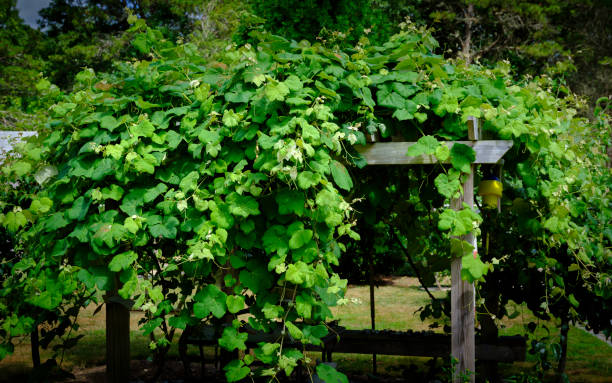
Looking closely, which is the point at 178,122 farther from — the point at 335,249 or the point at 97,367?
the point at 97,367

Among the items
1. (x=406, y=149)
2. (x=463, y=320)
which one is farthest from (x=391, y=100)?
(x=463, y=320)

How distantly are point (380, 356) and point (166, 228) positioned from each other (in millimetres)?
4433

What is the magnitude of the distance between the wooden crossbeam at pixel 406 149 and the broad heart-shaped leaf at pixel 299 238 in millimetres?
652

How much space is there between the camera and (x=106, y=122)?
104 inches

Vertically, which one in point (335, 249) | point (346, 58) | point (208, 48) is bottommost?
point (335, 249)

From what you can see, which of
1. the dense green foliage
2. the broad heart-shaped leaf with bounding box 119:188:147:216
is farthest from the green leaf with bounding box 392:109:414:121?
the broad heart-shaped leaf with bounding box 119:188:147:216

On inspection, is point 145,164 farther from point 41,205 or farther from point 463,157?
point 463,157

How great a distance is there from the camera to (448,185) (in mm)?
2611

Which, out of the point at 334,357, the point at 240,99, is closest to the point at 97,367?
the point at 334,357

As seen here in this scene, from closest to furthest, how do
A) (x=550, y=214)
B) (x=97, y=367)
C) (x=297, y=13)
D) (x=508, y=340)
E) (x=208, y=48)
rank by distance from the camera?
(x=550, y=214) → (x=508, y=340) → (x=97, y=367) → (x=297, y=13) → (x=208, y=48)

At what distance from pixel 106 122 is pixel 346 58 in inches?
51.3

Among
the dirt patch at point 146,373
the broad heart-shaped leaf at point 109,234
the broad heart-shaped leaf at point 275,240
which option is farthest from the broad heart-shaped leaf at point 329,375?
the dirt patch at point 146,373

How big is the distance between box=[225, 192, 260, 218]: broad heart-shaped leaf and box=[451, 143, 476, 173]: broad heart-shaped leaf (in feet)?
3.43

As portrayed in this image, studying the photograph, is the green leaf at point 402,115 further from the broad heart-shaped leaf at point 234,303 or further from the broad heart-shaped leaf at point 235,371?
the broad heart-shaped leaf at point 235,371
